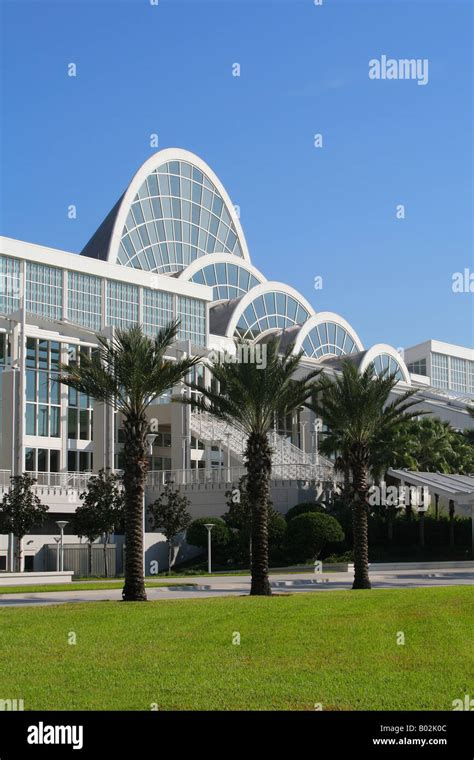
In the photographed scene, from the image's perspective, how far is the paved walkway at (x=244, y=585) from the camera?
26422mm

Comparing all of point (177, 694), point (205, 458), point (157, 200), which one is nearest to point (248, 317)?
point (157, 200)

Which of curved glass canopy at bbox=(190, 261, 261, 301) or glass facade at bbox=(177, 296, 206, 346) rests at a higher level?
curved glass canopy at bbox=(190, 261, 261, 301)

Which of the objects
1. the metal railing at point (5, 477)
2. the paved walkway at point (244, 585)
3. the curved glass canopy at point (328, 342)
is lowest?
the paved walkway at point (244, 585)

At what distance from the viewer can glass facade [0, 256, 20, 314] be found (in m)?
49.7

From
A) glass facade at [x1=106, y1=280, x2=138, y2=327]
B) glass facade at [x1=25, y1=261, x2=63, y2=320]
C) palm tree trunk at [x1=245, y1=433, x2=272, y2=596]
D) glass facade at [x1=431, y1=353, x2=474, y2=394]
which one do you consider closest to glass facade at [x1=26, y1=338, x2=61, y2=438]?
glass facade at [x1=25, y1=261, x2=63, y2=320]

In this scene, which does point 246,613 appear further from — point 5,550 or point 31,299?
point 31,299

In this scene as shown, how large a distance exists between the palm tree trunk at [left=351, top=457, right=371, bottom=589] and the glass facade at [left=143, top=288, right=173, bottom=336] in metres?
27.3

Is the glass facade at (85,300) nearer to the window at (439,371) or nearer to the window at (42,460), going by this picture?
the window at (42,460)

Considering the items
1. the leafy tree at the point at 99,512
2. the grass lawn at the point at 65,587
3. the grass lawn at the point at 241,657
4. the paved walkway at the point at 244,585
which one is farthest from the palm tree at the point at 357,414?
the leafy tree at the point at 99,512

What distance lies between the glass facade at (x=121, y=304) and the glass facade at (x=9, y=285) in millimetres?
6129

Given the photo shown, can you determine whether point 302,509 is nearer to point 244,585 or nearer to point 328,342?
point 244,585

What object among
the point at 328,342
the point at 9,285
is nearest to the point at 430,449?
the point at 9,285

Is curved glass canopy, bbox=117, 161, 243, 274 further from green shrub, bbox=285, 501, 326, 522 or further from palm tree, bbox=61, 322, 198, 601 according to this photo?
palm tree, bbox=61, 322, 198, 601

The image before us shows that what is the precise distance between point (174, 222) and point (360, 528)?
44.1 m
